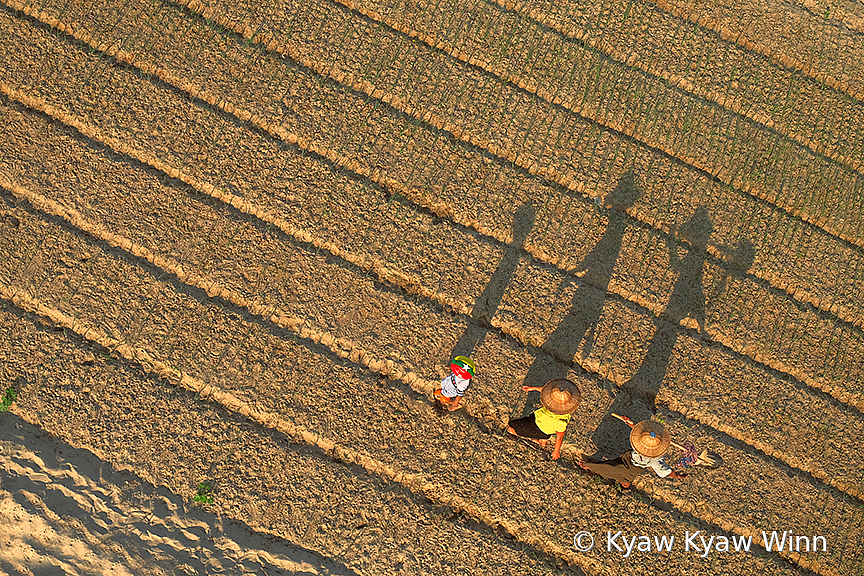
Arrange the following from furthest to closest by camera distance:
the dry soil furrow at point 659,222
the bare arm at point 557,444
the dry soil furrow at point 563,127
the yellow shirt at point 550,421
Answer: the dry soil furrow at point 563,127 → the dry soil furrow at point 659,222 → the bare arm at point 557,444 → the yellow shirt at point 550,421

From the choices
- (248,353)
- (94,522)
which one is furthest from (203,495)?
(248,353)

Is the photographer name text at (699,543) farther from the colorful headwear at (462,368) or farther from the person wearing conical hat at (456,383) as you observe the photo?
the colorful headwear at (462,368)

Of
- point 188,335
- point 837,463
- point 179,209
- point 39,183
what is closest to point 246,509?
point 188,335

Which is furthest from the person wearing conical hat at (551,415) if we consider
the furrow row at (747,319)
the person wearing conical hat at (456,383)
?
the furrow row at (747,319)

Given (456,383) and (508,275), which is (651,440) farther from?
(508,275)

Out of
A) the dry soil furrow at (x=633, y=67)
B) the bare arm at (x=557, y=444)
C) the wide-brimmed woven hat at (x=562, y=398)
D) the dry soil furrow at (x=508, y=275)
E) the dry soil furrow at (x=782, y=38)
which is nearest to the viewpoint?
the wide-brimmed woven hat at (x=562, y=398)

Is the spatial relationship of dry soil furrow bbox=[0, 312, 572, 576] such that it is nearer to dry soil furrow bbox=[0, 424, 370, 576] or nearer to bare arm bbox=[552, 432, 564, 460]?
dry soil furrow bbox=[0, 424, 370, 576]

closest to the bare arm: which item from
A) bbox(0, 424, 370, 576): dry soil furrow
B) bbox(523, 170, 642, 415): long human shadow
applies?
bbox(523, 170, 642, 415): long human shadow
